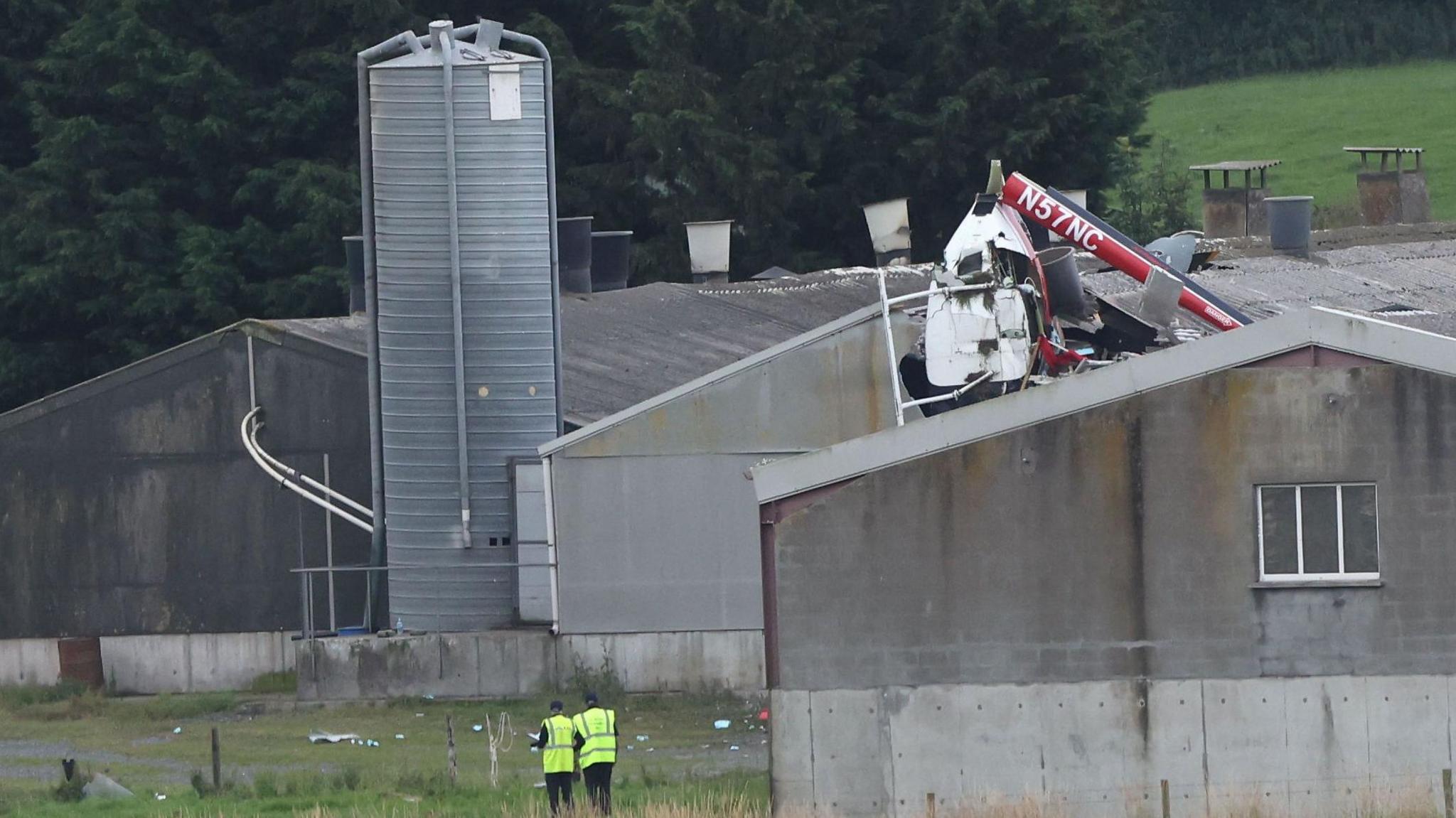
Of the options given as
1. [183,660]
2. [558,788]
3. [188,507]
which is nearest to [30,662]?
[183,660]

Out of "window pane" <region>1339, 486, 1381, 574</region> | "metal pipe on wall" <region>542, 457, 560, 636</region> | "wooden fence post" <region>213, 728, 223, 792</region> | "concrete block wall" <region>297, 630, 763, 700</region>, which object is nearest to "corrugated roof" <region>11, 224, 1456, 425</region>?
"metal pipe on wall" <region>542, 457, 560, 636</region>

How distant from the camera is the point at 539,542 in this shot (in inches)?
1089

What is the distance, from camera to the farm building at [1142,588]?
19.0 metres

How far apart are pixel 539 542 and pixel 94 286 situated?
1999cm

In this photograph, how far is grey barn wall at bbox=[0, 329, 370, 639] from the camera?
29.6 m

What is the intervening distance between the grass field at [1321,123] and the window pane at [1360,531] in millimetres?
46166

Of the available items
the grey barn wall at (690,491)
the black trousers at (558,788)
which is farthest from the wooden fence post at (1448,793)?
the grey barn wall at (690,491)

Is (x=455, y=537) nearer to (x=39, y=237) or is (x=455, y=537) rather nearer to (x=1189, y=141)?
(x=39, y=237)

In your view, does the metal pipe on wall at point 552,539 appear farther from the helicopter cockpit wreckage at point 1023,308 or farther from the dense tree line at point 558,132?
the dense tree line at point 558,132

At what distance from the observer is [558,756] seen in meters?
19.5

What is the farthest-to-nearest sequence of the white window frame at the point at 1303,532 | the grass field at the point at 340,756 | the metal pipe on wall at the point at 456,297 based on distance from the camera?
the metal pipe on wall at the point at 456,297 → the grass field at the point at 340,756 → the white window frame at the point at 1303,532

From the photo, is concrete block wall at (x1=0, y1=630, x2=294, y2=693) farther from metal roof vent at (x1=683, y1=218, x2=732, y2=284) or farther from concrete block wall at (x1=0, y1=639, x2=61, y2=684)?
metal roof vent at (x1=683, y1=218, x2=732, y2=284)

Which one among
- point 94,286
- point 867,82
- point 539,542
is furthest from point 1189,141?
point 539,542

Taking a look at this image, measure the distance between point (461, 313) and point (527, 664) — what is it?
4.15 meters
